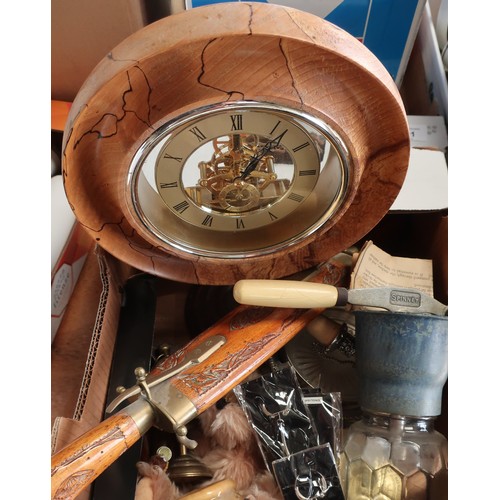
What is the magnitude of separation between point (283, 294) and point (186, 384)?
0.59 feet

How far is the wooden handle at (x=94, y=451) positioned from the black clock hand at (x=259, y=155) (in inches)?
13.0

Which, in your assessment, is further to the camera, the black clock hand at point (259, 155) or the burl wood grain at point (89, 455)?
the black clock hand at point (259, 155)

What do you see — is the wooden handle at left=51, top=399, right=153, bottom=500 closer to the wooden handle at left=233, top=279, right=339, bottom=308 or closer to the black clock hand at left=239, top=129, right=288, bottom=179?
the wooden handle at left=233, top=279, right=339, bottom=308

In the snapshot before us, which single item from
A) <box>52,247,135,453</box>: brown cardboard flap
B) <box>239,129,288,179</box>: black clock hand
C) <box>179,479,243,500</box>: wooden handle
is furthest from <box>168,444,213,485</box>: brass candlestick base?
<box>239,129,288,179</box>: black clock hand

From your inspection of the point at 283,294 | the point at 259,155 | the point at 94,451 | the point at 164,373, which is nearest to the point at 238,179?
the point at 259,155

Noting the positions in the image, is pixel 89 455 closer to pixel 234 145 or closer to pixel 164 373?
pixel 164 373

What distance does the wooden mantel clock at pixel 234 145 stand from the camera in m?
0.64

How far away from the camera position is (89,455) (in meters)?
0.67

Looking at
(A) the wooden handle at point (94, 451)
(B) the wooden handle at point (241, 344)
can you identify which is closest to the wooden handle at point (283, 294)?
(B) the wooden handle at point (241, 344)

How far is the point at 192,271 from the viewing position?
3.01ft

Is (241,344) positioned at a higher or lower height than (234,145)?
lower

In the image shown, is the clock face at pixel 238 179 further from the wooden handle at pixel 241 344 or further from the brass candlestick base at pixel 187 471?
the brass candlestick base at pixel 187 471

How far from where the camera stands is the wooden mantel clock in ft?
2.09

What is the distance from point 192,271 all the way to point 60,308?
30 centimetres
